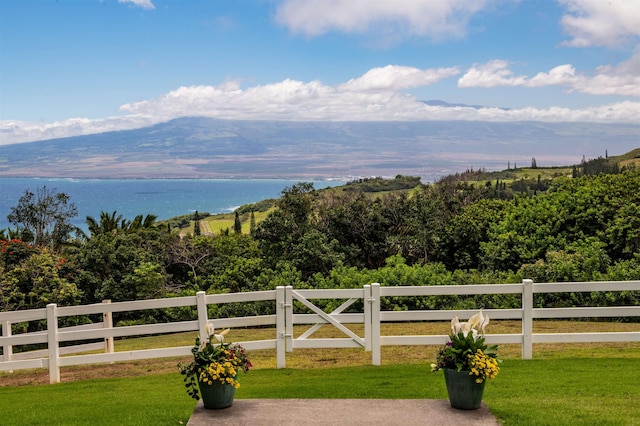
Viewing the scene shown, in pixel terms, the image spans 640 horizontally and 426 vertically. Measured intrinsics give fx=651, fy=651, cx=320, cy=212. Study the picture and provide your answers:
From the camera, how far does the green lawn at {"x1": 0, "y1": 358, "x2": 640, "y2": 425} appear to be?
823 cm

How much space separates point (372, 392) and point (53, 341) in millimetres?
6078

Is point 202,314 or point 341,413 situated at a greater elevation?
point 202,314

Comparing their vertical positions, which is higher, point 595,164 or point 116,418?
point 595,164

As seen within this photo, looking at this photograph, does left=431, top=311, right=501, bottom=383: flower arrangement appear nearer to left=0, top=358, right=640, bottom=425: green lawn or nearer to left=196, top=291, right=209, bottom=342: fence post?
left=0, top=358, right=640, bottom=425: green lawn

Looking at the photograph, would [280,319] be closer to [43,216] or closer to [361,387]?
[361,387]

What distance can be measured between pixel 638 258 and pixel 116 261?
20.1 metres

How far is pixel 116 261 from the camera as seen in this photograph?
2744 centimetres

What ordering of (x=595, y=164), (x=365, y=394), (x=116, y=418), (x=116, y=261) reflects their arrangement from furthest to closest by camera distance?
(x=595, y=164)
(x=116, y=261)
(x=365, y=394)
(x=116, y=418)

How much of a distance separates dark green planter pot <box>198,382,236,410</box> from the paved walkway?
0.08m

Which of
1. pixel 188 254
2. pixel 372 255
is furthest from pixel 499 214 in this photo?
pixel 188 254

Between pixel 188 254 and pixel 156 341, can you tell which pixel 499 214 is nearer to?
pixel 188 254

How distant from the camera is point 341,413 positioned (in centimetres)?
812

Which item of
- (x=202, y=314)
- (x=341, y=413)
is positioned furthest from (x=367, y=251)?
(x=341, y=413)

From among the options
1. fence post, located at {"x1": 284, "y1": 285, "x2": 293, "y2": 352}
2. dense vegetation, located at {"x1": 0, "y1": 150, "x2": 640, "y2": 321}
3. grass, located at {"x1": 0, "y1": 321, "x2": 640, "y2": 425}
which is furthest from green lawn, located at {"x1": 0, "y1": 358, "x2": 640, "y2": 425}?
dense vegetation, located at {"x1": 0, "y1": 150, "x2": 640, "y2": 321}
